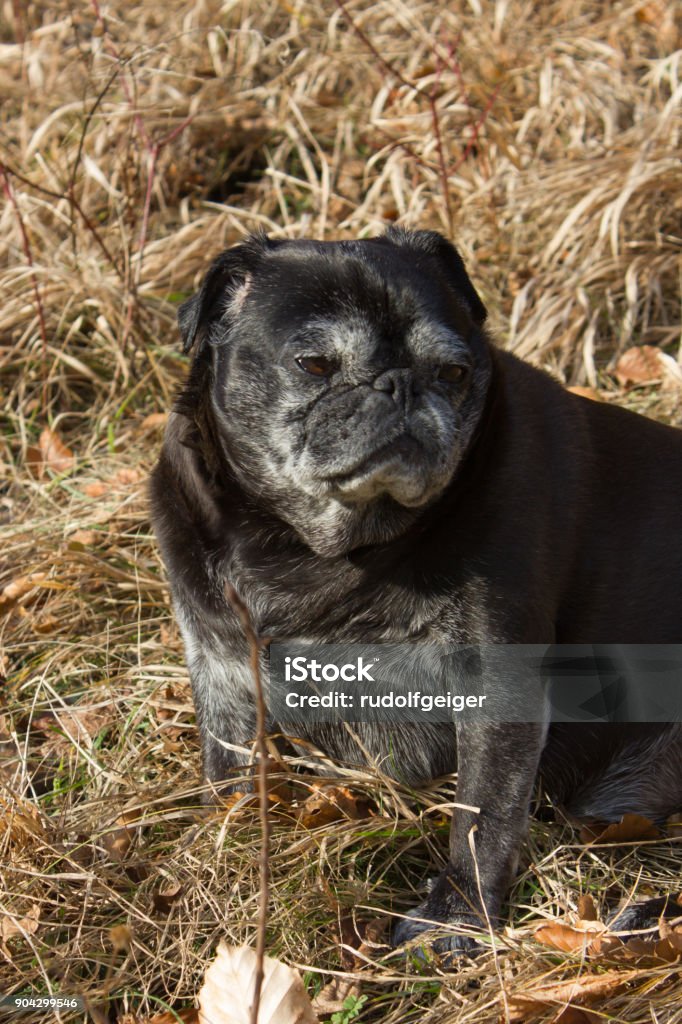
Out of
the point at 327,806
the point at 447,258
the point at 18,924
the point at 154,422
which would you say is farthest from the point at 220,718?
the point at 154,422

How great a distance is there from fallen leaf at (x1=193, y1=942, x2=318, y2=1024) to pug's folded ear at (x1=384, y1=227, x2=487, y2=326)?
162cm

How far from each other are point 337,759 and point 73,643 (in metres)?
1.08

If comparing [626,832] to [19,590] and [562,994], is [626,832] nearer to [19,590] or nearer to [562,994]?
[562,994]

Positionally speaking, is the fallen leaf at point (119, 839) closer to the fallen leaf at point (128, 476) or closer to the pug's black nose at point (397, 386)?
the pug's black nose at point (397, 386)

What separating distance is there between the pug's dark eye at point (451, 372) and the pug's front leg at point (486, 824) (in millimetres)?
826

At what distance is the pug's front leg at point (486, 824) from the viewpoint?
2564 millimetres

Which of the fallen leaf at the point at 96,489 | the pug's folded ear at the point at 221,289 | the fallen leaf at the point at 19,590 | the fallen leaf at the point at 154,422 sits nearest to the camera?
the pug's folded ear at the point at 221,289

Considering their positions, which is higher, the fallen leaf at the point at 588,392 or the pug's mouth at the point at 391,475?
the pug's mouth at the point at 391,475

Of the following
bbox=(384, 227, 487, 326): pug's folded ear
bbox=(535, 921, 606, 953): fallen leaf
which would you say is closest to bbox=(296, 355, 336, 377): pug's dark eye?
bbox=(384, 227, 487, 326): pug's folded ear

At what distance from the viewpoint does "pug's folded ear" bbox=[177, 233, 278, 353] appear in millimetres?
2625

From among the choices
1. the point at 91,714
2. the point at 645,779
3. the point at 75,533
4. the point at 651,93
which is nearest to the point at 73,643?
the point at 91,714

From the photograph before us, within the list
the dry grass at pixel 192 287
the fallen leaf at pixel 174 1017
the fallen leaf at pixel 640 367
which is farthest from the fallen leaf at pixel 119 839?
the fallen leaf at pixel 640 367

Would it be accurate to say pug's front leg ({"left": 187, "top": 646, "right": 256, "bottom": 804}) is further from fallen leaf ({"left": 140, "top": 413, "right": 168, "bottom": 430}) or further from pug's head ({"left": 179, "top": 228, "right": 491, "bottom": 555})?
fallen leaf ({"left": 140, "top": 413, "right": 168, "bottom": 430})

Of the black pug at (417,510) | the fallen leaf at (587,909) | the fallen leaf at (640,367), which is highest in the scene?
the black pug at (417,510)
